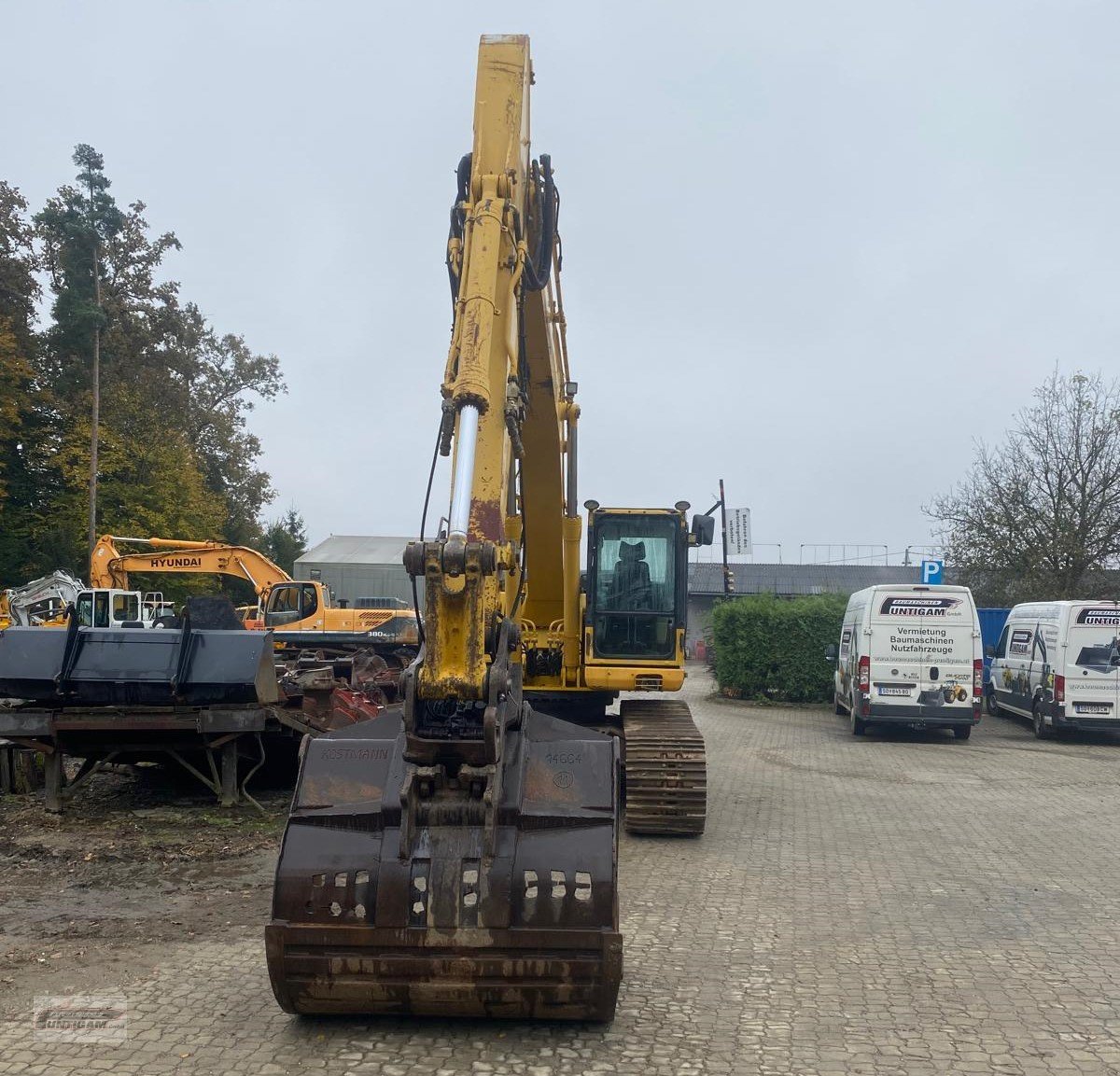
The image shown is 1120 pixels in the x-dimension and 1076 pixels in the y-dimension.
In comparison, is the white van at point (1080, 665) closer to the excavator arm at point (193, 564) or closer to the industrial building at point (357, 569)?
the excavator arm at point (193, 564)

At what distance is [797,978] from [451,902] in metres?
2.15

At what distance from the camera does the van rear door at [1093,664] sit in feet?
58.9

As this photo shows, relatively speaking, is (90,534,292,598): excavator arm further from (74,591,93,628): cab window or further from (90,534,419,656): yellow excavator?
(74,591,93,628): cab window

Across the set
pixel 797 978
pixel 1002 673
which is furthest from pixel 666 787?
pixel 1002 673

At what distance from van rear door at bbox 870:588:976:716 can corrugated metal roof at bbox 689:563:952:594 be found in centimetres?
3570

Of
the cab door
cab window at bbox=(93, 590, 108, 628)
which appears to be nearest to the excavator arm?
cab window at bbox=(93, 590, 108, 628)

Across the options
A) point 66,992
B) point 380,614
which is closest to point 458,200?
point 66,992

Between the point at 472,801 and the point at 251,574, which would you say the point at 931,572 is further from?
the point at 472,801

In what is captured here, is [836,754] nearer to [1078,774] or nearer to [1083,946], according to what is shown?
[1078,774]

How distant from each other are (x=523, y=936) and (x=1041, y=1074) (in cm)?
221

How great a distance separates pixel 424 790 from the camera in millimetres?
5172

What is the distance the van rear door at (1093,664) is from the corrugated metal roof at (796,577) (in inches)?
1403

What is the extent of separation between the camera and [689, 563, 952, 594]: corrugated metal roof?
55.1 metres

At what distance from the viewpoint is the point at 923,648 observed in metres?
18.0
